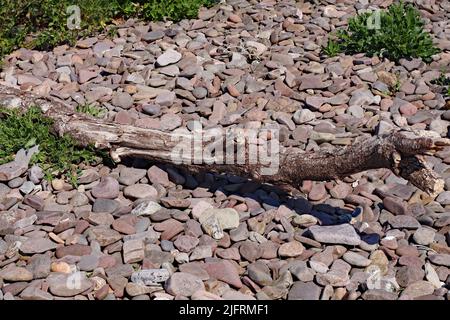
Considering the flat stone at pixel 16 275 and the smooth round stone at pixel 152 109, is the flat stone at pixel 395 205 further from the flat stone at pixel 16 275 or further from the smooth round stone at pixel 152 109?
the flat stone at pixel 16 275

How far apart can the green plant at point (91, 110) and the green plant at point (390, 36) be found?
216 centimetres

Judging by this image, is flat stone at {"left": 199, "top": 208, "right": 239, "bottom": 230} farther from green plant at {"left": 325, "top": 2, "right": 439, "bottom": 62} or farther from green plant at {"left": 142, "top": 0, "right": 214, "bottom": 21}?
green plant at {"left": 142, "top": 0, "right": 214, "bottom": 21}

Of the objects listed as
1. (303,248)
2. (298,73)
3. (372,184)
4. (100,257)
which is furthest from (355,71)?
(100,257)

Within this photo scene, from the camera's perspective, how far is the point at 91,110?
5770 mm

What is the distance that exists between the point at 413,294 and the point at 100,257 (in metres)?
1.75

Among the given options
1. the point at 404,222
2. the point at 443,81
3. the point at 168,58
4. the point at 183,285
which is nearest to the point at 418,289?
the point at 404,222

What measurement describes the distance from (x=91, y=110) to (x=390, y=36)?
2.67m

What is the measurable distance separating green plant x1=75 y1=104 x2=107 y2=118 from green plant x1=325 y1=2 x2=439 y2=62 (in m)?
2.16

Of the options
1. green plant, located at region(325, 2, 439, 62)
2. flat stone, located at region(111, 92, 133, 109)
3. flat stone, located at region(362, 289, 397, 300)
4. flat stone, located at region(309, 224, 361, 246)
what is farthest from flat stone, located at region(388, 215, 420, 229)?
flat stone, located at region(111, 92, 133, 109)

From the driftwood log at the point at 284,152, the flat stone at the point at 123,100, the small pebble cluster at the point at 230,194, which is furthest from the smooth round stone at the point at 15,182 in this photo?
the flat stone at the point at 123,100

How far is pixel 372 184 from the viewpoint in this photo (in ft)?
16.4

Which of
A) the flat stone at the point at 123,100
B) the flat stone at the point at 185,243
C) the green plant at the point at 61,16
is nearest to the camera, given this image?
the flat stone at the point at 185,243

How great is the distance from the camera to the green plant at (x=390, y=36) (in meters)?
6.48

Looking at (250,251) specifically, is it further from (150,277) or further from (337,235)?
(150,277)
